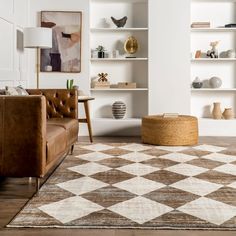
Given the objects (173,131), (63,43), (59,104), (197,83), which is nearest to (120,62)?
(63,43)

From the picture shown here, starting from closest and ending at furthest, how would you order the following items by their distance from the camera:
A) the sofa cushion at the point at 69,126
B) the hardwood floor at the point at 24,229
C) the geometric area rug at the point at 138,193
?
the hardwood floor at the point at 24,229, the geometric area rug at the point at 138,193, the sofa cushion at the point at 69,126

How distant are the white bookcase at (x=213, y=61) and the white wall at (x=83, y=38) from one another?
1706 mm

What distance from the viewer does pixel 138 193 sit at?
2.95 meters

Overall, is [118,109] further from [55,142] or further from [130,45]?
[55,142]

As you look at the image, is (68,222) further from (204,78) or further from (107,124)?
(204,78)

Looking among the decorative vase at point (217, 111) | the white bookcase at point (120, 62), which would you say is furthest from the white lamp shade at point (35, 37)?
the decorative vase at point (217, 111)

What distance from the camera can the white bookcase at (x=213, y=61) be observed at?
21.2 feet

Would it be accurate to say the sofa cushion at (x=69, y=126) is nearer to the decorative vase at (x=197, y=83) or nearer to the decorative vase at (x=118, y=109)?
the decorative vase at (x=118, y=109)

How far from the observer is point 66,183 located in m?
3.24

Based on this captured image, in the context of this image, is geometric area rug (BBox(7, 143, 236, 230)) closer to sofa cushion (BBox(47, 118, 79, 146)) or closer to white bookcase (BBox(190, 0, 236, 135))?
sofa cushion (BBox(47, 118, 79, 146))

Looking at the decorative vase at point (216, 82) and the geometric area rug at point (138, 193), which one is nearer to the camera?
the geometric area rug at point (138, 193)

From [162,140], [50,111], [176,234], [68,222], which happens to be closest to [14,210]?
[68,222]

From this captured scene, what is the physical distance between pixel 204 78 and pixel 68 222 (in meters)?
4.73

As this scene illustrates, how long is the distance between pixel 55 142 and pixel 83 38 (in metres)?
3.22
